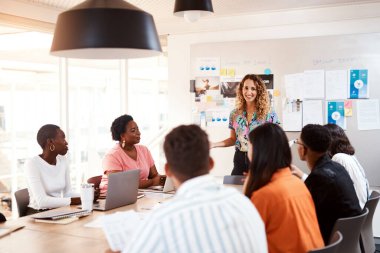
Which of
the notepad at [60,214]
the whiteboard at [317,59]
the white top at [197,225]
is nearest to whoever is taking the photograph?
the white top at [197,225]

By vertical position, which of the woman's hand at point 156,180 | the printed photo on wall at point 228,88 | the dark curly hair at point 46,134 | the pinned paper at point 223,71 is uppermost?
the pinned paper at point 223,71

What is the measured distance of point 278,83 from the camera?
4.97 meters

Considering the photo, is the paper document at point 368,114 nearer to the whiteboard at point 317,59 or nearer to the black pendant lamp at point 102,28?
the whiteboard at point 317,59

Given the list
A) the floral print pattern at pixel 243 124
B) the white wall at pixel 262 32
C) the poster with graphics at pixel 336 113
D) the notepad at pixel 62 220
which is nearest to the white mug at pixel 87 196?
the notepad at pixel 62 220

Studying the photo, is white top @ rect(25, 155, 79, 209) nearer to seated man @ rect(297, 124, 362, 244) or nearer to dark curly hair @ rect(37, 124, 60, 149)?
dark curly hair @ rect(37, 124, 60, 149)

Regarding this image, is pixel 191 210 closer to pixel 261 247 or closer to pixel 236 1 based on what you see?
pixel 261 247

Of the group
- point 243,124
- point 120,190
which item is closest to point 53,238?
point 120,190

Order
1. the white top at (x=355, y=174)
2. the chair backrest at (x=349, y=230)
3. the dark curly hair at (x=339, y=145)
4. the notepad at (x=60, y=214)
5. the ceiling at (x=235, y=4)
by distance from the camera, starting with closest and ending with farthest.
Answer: the chair backrest at (x=349, y=230) < the notepad at (x=60, y=214) < the white top at (x=355, y=174) < the dark curly hair at (x=339, y=145) < the ceiling at (x=235, y=4)

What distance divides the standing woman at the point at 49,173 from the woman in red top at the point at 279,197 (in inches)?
61.7

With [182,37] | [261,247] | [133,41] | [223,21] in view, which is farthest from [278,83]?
[261,247]

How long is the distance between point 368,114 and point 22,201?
3.44 m

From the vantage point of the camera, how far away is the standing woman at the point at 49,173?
3.09m

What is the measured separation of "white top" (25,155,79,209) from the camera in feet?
10.0

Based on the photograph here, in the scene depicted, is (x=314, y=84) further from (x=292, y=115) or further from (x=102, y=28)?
(x=102, y=28)
